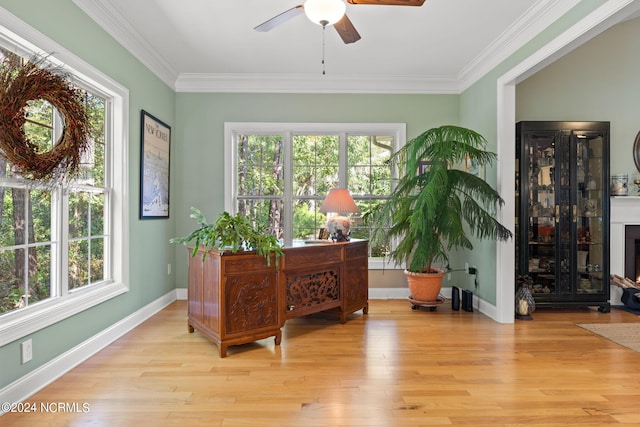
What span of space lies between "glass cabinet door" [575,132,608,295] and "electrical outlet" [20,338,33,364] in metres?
5.02

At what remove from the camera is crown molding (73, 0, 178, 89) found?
3.00 meters

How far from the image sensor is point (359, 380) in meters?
2.58

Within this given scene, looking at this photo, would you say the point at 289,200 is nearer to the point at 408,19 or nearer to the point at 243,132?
the point at 243,132

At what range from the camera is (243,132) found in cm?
489

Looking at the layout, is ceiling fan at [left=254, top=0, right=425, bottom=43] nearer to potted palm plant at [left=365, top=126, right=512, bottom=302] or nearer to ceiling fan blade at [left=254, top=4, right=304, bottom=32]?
ceiling fan blade at [left=254, top=4, right=304, bottom=32]

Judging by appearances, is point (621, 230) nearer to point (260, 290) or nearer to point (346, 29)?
point (346, 29)

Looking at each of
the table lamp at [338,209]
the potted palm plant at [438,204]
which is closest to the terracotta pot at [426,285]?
the potted palm plant at [438,204]

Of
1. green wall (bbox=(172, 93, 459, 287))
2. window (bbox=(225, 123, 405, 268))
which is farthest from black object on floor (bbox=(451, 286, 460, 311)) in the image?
green wall (bbox=(172, 93, 459, 287))

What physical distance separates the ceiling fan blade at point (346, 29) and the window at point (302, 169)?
202 cm

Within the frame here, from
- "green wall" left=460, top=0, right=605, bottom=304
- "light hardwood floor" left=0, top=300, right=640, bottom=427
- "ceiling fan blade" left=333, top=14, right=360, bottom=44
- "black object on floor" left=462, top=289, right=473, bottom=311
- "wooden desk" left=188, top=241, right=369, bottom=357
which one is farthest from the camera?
"black object on floor" left=462, top=289, right=473, bottom=311

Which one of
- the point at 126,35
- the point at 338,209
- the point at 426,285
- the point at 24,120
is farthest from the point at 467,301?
the point at 126,35

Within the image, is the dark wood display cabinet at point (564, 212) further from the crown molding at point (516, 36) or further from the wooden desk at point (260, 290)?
the wooden desk at point (260, 290)

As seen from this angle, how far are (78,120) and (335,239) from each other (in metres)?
2.41

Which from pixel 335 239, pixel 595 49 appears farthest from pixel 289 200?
pixel 595 49
